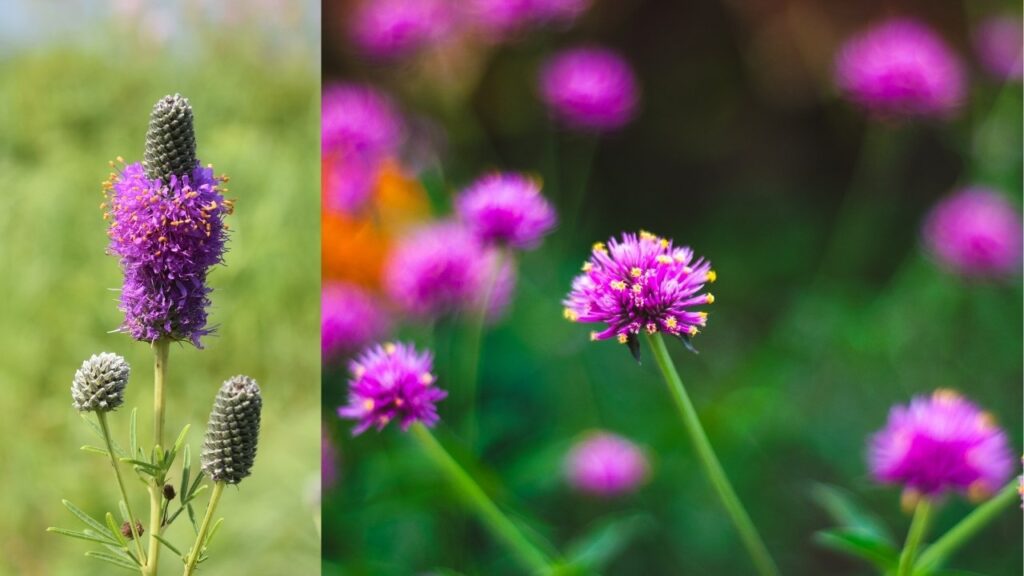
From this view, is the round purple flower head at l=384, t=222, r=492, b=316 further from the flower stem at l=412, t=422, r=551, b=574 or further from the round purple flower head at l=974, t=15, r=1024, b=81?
the round purple flower head at l=974, t=15, r=1024, b=81

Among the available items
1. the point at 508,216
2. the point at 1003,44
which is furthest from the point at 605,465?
the point at 1003,44

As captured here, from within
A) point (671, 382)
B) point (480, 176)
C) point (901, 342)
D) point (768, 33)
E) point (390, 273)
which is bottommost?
point (671, 382)

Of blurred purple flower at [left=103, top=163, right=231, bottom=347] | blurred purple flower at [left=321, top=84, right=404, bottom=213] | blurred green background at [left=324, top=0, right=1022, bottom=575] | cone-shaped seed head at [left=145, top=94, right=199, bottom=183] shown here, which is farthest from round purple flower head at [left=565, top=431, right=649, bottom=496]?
cone-shaped seed head at [left=145, top=94, right=199, bottom=183]

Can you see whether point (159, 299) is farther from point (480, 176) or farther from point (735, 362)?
point (735, 362)

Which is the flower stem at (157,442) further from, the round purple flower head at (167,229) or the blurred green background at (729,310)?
the blurred green background at (729,310)

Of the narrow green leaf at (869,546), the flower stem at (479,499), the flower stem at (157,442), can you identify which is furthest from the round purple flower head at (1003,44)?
the flower stem at (157,442)

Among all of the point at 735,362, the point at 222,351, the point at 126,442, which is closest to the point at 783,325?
the point at 735,362

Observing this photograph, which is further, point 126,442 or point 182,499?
point 126,442
